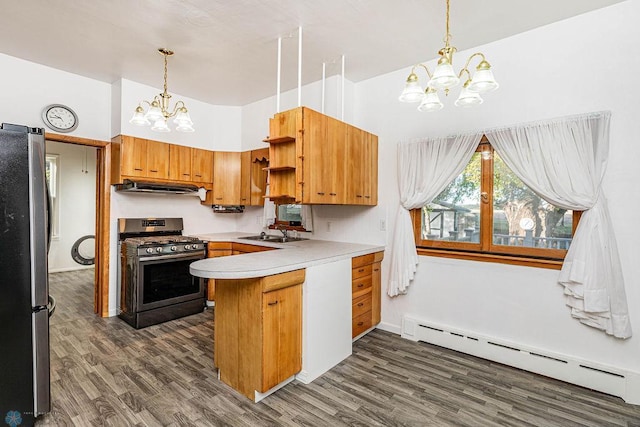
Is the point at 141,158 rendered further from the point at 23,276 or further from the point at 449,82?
the point at 449,82

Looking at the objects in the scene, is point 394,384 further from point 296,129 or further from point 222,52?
point 222,52

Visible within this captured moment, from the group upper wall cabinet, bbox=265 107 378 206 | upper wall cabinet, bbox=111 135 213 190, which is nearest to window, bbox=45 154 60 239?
upper wall cabinet, bbox=111 135 213 190

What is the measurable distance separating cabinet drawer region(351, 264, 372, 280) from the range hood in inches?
101

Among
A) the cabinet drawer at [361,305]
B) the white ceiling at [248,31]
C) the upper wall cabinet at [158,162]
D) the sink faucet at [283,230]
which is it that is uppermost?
the white ceiling at [248,31]

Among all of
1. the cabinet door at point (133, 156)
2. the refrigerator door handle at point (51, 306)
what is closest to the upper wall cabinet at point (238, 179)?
the cabinet door at point (133, 156)

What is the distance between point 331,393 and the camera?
234 cm

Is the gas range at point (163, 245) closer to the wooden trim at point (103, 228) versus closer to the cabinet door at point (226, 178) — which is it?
the wooden trim at point (103, 228)

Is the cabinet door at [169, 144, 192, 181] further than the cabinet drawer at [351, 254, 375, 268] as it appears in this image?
Yes

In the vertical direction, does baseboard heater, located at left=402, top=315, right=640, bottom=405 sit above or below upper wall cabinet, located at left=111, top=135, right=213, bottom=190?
below

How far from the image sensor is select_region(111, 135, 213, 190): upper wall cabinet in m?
3.76

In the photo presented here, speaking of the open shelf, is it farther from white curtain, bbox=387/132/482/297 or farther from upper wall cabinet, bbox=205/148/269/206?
upper wall cabinet, bbox=205/148/269/206

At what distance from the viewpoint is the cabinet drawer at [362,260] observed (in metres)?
3.12

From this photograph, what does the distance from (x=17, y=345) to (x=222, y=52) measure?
9.38 feet

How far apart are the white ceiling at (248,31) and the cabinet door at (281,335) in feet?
7.25
